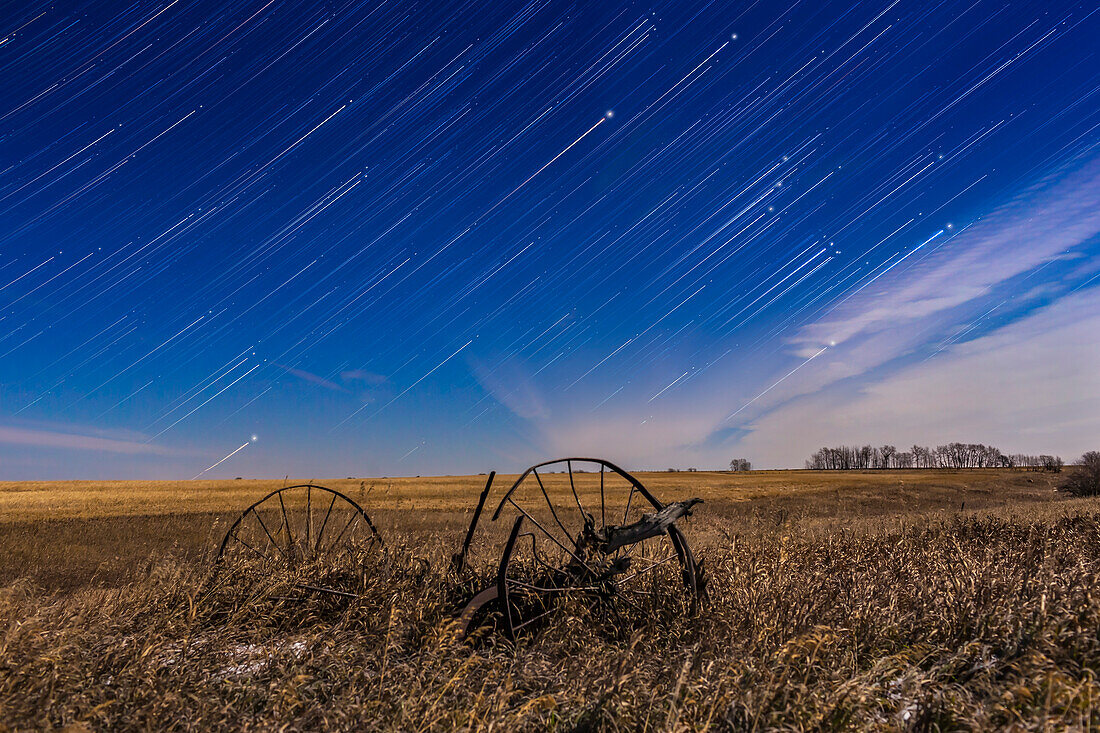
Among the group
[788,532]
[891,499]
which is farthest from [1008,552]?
[891,499]

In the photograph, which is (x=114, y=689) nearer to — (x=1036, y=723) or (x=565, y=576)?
(x=565, y=576)

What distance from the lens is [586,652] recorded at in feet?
17.9

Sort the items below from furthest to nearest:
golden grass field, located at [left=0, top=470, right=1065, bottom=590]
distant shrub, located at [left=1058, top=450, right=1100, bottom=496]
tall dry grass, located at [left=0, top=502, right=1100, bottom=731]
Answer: distant shrub, located at [left=1058, top=450, right=1100, bottom=496] → golden grass field, located at [left=0, top=470, right=1065, bottom=590] → tall dry grass, located at [left=0, top=502, right=1100, bottom=731]

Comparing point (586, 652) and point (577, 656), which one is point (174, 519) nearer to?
point (586, 652)

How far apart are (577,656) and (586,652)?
32 cm

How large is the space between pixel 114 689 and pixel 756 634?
5122mm

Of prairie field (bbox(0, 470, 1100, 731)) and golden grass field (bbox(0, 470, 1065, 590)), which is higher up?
prairie field (bbox(0, 470, 1100, 731))

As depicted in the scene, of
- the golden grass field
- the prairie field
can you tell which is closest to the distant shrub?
the golden grass field

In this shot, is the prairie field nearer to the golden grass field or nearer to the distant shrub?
the golden grass field

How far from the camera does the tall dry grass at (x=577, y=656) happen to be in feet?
12.4

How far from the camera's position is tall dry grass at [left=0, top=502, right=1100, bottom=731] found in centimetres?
379

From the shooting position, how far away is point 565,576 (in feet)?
22.0

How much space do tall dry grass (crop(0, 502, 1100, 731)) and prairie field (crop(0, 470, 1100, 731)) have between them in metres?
0.03

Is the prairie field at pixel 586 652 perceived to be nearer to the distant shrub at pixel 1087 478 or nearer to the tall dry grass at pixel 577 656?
the tall dry grass at pixel 577 656
